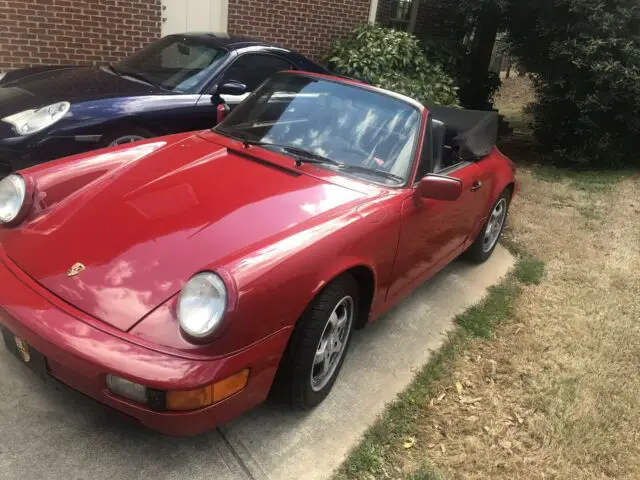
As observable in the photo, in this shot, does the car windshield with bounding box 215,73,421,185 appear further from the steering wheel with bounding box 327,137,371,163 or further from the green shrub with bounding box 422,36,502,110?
the green shrub with bounding box 422,36,502,110

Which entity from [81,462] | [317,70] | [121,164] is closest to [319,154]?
[121,164]

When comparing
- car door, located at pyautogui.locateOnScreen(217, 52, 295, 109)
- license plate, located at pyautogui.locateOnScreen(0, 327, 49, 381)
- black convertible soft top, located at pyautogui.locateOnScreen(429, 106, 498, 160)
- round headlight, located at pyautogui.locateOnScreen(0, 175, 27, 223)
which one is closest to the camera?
license plate, located at pyautogui.locateOnScreen(0, 327, 49, 381)

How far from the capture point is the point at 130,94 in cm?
465

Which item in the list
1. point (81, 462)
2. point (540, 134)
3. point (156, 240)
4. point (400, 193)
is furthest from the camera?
point (540, 134)

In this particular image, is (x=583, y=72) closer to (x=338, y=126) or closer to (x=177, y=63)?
(x=177, y=63)

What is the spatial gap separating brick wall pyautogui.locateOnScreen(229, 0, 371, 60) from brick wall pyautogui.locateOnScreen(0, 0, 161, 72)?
1.35 metres

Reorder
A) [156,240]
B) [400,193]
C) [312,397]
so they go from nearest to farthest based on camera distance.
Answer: [156,240] → [312,397] → [400,193]

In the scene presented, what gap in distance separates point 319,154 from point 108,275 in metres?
1.41

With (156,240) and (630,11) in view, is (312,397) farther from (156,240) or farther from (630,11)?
(630,11)

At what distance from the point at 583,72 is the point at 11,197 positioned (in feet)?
26.6

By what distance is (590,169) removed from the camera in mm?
8984

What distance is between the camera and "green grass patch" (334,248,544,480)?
8.17 ft

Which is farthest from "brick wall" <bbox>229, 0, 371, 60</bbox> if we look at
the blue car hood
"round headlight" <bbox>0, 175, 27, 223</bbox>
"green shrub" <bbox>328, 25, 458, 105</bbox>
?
"round headlight" <bbox>0, 175, 27, 223</bbox>

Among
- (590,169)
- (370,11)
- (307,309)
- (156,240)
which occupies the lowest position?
(590,169)
